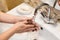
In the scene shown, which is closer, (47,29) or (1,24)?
(47,29)

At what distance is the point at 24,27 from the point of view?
0.76 m

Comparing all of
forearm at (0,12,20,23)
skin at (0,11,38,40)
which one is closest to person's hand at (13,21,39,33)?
skin at (0,11,38,40)

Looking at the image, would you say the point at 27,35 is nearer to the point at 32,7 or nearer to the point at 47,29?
the point at 47,29

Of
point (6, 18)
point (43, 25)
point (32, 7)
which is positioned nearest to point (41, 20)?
point (43, 25)

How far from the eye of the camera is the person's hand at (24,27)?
2.40 ft

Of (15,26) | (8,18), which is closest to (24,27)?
(15,26)

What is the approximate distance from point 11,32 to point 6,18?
0.27 meters

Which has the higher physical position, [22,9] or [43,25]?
[22,9]

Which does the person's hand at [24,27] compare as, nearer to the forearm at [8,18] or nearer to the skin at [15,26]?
the skin at [15,26]

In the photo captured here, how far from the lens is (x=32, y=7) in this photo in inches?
41.3

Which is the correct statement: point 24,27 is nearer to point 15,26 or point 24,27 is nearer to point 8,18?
point 15,26

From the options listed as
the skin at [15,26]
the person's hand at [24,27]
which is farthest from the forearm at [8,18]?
the person's hand at [24,27]

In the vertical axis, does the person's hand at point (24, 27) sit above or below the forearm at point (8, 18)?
below

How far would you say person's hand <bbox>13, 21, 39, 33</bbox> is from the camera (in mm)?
732
